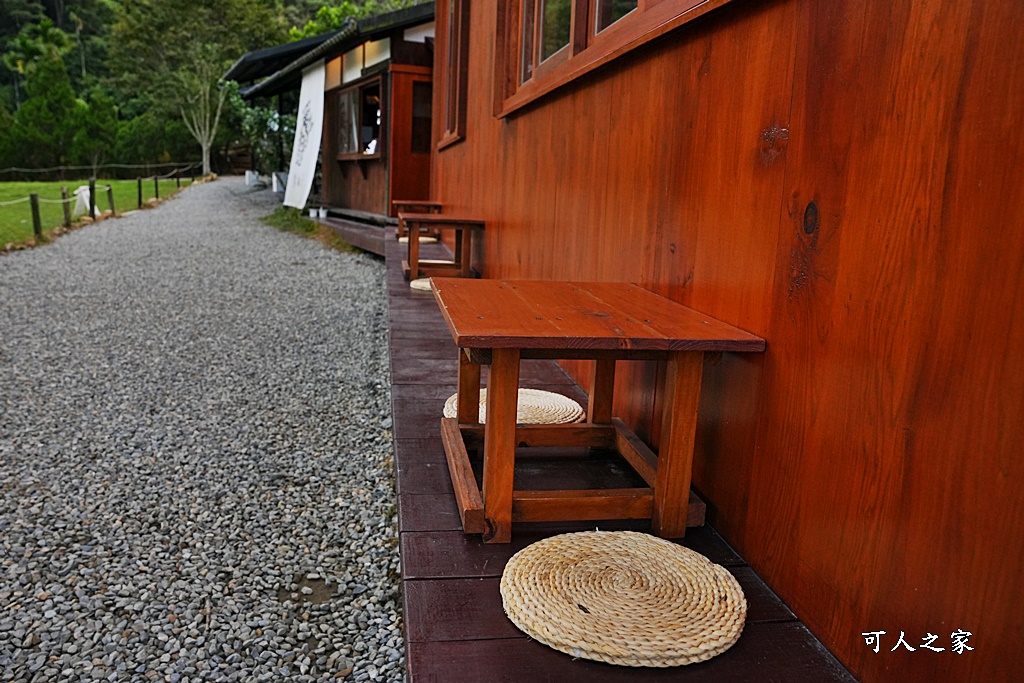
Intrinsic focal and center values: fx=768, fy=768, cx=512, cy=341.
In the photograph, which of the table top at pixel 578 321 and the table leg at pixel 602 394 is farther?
the table leg at pixel 602 394

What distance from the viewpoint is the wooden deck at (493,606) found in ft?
3.56

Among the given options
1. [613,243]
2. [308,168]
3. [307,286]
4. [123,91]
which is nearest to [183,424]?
[613,243]

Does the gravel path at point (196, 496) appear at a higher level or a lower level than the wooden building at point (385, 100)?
lower

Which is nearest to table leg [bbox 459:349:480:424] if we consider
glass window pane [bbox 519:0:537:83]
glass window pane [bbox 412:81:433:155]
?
glass window pane [bbox 519:0:537:83]

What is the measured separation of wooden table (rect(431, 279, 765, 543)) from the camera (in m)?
1.32

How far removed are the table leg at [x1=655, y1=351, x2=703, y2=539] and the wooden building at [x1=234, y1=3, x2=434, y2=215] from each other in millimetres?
7791

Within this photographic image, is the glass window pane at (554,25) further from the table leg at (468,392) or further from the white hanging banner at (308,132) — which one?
the white hanging banner at (308,132)

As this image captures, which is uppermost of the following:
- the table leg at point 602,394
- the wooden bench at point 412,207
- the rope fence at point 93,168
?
the rope fence at point 93,168

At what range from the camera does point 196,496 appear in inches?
97.3

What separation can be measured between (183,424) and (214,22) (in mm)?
25363

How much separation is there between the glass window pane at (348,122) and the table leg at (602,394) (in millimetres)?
8694

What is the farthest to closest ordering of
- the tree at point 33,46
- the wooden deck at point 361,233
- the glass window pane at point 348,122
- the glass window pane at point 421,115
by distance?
the tree at point 33,46 < the glass window pane at point 348,122 < the glass window pane at point 421,115 < the wooden deck at point 361,233

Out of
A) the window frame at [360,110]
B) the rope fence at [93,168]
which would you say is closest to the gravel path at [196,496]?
the window frame at [360,110]

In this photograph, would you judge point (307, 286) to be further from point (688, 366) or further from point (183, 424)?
point (688, 366)
